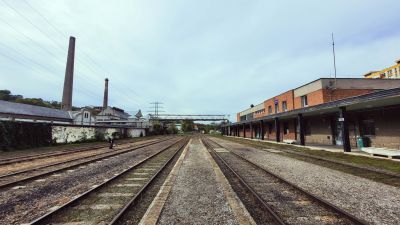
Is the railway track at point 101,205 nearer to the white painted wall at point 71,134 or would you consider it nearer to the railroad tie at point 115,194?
the railroad tie at point 115,194

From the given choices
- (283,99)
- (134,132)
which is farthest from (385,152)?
(134,132)

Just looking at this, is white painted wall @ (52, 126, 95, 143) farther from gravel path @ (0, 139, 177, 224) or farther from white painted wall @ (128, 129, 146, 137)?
gravel path @ (0, 139, 177, 224)

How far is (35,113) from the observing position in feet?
158

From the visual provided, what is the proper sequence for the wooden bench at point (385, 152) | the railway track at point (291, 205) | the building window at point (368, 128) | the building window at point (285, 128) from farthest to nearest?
the building window at point (285, 128) < the building window at point (368, 128) < the wooden bench at point (385, 152) < the railway track at point (291, 205)

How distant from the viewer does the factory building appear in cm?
1584

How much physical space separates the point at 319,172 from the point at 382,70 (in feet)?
321

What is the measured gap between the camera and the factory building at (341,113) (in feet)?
52.0

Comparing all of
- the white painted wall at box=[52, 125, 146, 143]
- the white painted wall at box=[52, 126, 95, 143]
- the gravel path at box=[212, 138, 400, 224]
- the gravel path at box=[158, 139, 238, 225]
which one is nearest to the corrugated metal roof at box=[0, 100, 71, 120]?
the white painted wall at box=[52, 125, 146, 143]

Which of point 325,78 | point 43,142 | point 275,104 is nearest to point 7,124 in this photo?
point 43,142

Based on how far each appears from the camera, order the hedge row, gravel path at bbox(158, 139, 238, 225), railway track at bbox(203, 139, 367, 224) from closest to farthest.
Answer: railway track at bbox(203, 139, 367, 224)
gravel path at bbox(158, 139, 238, 225)
the hedge row

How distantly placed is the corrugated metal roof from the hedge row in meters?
23.7

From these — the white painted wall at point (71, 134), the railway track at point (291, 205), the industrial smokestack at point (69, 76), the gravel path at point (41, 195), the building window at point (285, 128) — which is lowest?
the gravel path at point (41, 195)

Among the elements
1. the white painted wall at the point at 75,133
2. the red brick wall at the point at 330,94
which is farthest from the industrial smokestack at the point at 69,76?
the red brick wall at the point at 330,94

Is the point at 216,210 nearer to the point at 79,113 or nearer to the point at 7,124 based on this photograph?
the point at 7,124
